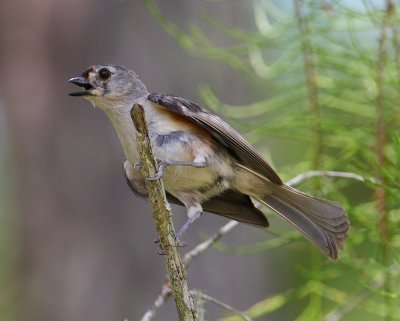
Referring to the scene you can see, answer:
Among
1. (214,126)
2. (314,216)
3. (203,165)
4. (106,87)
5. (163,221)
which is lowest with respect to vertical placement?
(314,216)

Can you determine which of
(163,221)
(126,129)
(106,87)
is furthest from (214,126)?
(163,221)

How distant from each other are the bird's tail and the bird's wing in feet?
0.56

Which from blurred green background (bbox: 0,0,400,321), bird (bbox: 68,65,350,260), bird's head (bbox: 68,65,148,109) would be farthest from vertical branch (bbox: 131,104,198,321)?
blurred green background (bbox: 0,0,400,321)

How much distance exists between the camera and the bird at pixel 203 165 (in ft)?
12.4

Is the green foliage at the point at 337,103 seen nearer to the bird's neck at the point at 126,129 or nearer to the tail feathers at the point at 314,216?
the tail feathers at the point at 314,216

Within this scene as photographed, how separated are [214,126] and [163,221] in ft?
3.33

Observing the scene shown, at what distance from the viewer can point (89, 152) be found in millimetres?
6102

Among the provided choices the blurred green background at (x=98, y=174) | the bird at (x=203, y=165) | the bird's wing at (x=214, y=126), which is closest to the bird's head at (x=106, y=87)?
the bird at (x=203, y=165)

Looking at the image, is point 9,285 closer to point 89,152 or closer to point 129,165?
point 89,152

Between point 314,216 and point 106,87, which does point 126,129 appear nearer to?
point 106,87

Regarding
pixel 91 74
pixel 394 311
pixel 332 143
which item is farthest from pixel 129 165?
pixel 394 311

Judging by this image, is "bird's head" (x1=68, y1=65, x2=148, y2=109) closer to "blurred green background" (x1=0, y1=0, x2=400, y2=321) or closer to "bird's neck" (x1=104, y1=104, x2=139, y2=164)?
"bird's neck" (x1=104, y1=104, x2=139, y2=164)

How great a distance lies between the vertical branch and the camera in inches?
111

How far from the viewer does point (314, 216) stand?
12.9ft
